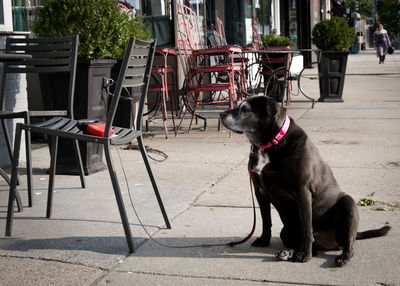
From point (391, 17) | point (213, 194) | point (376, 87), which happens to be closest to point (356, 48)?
point (391, 17)

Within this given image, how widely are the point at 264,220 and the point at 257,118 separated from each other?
0.70 meters

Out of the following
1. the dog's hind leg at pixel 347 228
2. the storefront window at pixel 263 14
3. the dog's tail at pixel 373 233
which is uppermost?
the storefront window at pixel 263 14

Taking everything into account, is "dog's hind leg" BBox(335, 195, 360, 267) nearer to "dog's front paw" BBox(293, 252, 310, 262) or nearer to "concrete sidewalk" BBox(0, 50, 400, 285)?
"concrete sidewalk" BBox(0, 50, 400, 285)

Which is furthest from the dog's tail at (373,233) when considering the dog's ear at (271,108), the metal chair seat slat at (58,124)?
the metal chair seat slat at (58,124)

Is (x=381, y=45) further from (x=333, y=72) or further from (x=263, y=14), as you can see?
(x=333, y=72)

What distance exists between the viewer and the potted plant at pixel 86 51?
6137 mm

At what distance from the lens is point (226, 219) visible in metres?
4.57

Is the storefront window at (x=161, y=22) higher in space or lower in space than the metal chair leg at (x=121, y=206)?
higher

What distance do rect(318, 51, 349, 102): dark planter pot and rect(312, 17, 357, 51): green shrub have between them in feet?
0.88

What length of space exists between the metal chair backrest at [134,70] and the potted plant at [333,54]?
869 cm

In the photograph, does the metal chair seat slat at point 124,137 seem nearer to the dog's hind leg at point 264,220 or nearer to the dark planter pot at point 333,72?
the dog's hind leg at point 264,220

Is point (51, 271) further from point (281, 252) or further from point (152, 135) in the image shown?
point (152, 135)

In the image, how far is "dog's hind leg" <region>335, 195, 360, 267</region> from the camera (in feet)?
11.5

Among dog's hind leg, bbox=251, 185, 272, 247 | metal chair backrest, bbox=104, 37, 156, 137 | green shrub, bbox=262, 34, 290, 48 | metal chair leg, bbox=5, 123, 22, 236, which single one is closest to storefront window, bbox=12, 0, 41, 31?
metal chair backrest, bbox=104, 37, 156, 137
